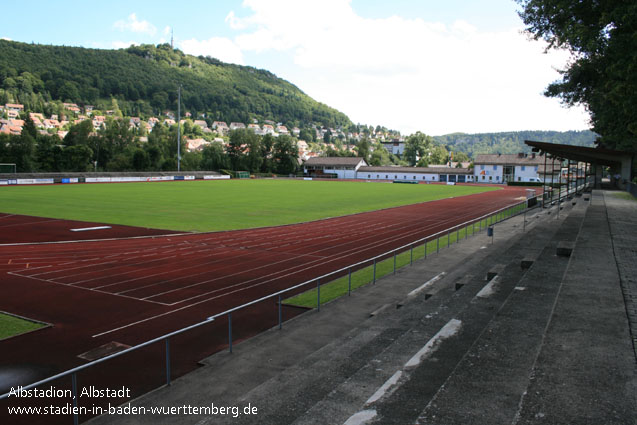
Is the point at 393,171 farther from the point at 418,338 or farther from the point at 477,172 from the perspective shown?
the point at 418,338

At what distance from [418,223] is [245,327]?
2372 cm

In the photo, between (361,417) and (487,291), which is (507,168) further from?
(361,417)

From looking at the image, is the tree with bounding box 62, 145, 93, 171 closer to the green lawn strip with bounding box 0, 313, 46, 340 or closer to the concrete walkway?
the green lawn strip with bounding box 0, 313, 46, 340

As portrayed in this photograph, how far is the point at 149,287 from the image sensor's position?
1481cm

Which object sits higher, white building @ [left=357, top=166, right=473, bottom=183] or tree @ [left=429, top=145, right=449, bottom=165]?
tree @ [left=429, top=145, right=449, bottom=165]

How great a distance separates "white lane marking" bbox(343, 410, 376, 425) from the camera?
4.87m

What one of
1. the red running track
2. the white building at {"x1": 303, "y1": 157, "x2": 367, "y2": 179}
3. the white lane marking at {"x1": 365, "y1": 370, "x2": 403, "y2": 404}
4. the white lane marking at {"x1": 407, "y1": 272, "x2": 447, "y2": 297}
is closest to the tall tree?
the white building at {"x1": 303, "y1": 157, "x2": 367, "y2": 179}

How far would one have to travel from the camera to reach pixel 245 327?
11.4 metres

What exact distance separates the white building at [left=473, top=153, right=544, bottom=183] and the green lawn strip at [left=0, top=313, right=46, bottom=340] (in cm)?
10604

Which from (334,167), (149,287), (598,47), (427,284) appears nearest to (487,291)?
(427,284)

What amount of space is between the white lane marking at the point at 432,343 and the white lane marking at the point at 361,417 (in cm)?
152

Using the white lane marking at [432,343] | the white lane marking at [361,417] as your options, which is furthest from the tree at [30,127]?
the white lane marking at [361,417]

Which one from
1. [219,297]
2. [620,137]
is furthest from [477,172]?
[219,297]

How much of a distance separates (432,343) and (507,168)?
10936 cm
